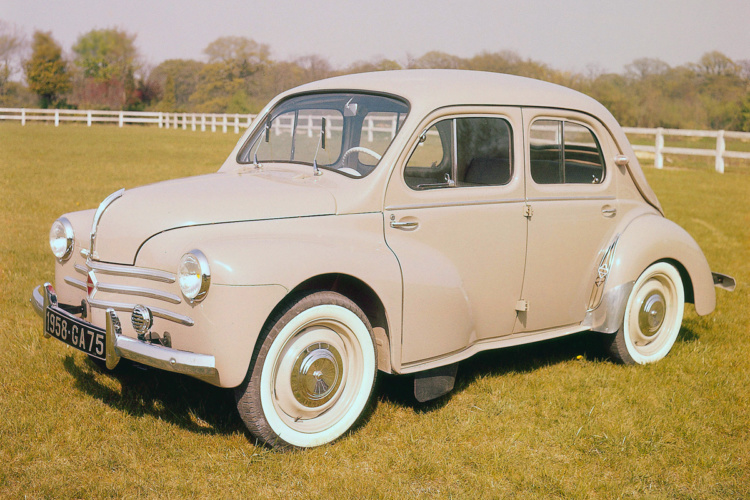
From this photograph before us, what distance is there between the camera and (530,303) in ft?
15.5

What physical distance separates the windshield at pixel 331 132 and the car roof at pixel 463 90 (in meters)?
0.08

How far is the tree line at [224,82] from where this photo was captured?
122 ft

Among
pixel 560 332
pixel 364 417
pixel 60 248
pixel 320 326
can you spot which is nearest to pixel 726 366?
pixel 560 332

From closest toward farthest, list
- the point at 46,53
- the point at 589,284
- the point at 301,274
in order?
the point at 301,274 < the point at 589,284 < the point at 46,53

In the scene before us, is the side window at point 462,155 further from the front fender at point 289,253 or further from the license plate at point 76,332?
the license plate at point 76,332

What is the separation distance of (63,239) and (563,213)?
3047 millimetres

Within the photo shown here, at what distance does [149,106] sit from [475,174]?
231 feet

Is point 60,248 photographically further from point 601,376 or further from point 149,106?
point 149,106

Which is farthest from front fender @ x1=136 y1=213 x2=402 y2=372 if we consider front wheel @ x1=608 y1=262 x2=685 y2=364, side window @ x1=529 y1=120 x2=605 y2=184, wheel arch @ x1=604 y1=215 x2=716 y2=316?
front wheel @ x1=608 y1=262 x2=685 y2=364

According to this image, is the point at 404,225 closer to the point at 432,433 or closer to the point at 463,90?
the point at 463,90

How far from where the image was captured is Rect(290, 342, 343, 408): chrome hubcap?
3.72 meters

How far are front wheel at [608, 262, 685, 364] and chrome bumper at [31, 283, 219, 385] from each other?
305cm

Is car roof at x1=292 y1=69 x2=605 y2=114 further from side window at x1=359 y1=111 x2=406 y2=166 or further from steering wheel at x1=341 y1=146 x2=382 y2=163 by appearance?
steering wheel at x1=341 y1=146 x2=382 y2=163

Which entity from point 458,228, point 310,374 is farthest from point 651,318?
point 310,374
